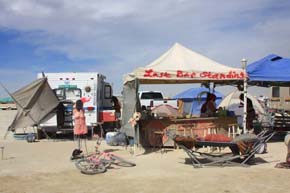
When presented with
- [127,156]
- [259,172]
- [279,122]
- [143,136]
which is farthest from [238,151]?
[279,122]

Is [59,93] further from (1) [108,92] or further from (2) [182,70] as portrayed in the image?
(2) [182,70]

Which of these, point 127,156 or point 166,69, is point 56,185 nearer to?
point 127,156

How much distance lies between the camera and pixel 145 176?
901 cm

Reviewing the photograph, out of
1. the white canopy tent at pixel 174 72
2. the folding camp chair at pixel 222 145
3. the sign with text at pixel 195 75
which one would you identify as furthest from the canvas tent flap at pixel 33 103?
the folding camp chair at pixel 222 145

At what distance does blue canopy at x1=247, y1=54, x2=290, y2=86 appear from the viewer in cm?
1466

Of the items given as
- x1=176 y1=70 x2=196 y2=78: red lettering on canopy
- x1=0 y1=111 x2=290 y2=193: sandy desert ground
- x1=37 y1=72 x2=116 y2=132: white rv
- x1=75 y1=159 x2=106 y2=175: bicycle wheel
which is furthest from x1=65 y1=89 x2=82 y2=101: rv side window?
x1=75 y1=159 x2=106 y2=175: bicycle wheel

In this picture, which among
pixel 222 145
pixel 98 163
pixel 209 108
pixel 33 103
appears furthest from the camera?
pixel 33 103

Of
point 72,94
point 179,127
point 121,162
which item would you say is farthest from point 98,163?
point 72,94

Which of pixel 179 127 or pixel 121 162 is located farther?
pixel 179 127

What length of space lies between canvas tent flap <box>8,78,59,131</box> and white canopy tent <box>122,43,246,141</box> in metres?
4.46

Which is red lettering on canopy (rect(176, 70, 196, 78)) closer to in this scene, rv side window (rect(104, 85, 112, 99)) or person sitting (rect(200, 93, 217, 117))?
person sitting (rect(200, 93, 217, 117))

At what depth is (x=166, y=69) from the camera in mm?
12836

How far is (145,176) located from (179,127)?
451 cm

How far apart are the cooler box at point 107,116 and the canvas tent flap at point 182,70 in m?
4.96
